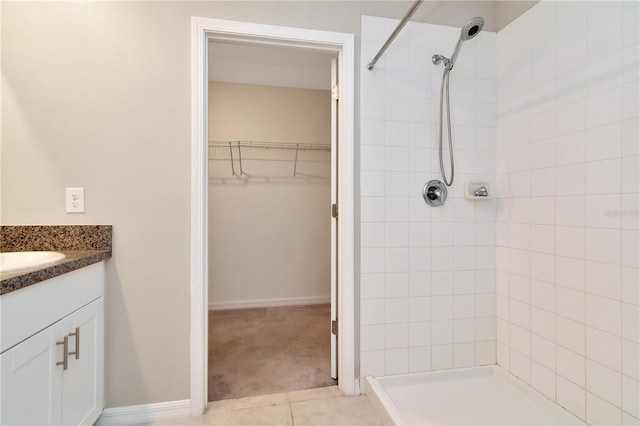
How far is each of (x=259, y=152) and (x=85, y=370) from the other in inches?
94.1

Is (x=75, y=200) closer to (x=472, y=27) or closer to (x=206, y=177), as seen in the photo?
(x=206, y=177)

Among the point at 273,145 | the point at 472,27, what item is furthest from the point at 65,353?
the point at 273,145

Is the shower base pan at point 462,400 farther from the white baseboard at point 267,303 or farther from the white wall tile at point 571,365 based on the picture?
the white baseboard at point 267,303

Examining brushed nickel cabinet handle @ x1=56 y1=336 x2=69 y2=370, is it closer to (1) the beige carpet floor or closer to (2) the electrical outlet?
(2) the electrical outlet

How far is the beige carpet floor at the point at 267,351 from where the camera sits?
71.4 inches

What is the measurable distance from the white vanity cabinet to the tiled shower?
1319 millimetres

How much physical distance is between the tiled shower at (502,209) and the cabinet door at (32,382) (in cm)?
136

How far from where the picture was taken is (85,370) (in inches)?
50.8

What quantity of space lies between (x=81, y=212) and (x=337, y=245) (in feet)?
4.32

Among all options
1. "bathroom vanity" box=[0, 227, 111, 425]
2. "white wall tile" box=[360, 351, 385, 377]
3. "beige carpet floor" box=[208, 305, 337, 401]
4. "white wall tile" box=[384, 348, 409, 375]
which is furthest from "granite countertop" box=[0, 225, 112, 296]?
"white wall tile" box=[384, 348, 409, 375]

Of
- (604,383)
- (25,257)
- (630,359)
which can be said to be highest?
(25,257)

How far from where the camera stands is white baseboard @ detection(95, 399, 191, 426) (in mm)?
1470

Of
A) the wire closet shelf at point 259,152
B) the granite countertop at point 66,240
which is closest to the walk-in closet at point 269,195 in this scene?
the wire closet shelf at point 259,152

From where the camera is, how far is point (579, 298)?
1.38 metres
